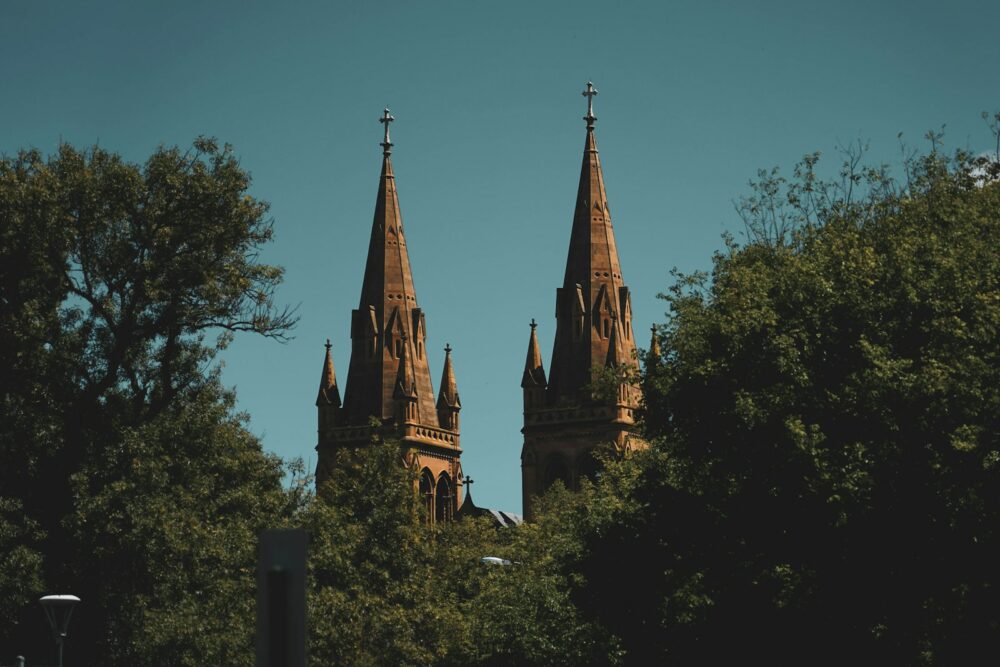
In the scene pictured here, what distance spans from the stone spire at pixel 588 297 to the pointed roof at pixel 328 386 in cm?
1556

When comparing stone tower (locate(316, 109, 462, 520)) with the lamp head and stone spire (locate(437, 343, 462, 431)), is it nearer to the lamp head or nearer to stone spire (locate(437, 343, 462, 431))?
stone spire (locate(437, 343, 462, 431))

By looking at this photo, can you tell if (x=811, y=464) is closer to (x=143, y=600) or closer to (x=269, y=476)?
(x=143, y=600)

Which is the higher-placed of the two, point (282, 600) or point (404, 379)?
A: point (404, 379)

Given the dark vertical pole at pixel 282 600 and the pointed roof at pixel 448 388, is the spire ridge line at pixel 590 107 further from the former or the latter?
the dark vertical pole at pixel 282 600

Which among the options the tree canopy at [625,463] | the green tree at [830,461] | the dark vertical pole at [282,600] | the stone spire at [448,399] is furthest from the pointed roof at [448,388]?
the dark vertical pole at [282,600]

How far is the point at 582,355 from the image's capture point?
364ft

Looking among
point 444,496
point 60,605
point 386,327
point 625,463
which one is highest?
point 386,327

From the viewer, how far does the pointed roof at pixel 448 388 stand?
119 m

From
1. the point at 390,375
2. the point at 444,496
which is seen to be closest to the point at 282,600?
the point at 390,375

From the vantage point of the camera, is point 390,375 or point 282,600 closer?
point 282,600

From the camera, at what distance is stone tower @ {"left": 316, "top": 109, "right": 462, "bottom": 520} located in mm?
115062

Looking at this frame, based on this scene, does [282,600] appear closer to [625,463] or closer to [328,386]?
[625,463]

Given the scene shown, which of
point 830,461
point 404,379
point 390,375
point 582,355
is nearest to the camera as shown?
point 830,461

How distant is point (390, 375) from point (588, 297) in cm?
1466
